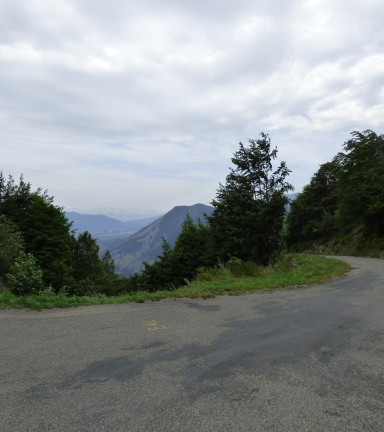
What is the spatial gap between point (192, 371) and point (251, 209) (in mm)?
18807

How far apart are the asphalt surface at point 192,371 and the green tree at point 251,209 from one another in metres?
14.7

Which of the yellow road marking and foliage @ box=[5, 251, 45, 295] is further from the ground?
foliage @ box=[5, 251, 45, 295]

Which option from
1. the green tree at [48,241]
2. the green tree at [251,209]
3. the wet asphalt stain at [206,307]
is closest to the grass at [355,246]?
the green tree at [251,209]

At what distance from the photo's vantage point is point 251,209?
2145cm

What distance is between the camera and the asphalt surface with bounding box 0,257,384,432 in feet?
8.32

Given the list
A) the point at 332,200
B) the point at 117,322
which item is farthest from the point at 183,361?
the point at 332,200

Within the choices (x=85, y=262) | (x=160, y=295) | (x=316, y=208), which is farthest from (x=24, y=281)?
(x=316, y=208)

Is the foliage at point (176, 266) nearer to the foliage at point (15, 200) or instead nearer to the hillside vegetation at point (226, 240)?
the hillside vegetation at point (226, 240)

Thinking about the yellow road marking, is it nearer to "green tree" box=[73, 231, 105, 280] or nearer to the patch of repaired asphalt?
the patch of repaired asphalt

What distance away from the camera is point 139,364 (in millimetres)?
3652

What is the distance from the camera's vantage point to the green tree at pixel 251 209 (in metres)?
20.8

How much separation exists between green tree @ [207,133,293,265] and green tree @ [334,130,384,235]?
461 inches

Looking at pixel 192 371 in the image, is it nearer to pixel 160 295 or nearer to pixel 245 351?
pixel 245 351

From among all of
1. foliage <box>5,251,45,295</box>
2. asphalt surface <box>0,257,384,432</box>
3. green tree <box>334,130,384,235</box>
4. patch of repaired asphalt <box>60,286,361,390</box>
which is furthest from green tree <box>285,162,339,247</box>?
foliage <box>5,251,45,295</box>
